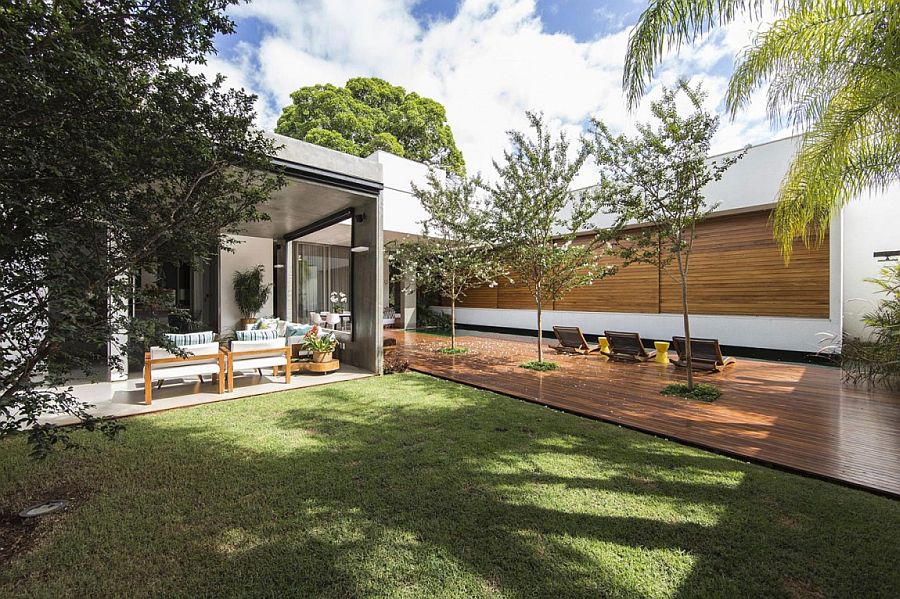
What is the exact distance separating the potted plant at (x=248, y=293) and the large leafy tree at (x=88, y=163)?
1108 centimetres

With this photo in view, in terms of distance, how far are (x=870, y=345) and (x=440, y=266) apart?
29.8 feet

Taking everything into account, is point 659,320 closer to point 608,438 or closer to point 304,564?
point 608,438

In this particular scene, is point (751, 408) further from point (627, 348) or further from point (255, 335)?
point (255, 335)

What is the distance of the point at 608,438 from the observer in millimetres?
4371

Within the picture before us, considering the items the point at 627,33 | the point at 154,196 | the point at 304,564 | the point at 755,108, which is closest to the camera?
the point at 304,564

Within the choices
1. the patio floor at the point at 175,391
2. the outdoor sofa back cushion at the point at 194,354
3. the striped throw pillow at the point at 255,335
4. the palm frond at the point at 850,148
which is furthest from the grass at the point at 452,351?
the palm frond at the point at 850,148

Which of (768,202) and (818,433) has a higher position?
(768,202)

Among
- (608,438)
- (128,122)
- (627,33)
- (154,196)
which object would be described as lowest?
(608,438)

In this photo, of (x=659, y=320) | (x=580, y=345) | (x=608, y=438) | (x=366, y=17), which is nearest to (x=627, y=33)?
(x=608, y=438)

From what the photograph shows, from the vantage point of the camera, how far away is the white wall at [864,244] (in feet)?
28.5

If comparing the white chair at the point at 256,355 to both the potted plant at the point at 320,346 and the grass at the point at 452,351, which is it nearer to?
the potted plant at the point at 320,346

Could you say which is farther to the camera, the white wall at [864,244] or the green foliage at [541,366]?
the white wall at [864,244]

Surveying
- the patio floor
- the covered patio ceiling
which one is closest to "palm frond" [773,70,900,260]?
the covered patio ceiling

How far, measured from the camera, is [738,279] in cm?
1039
